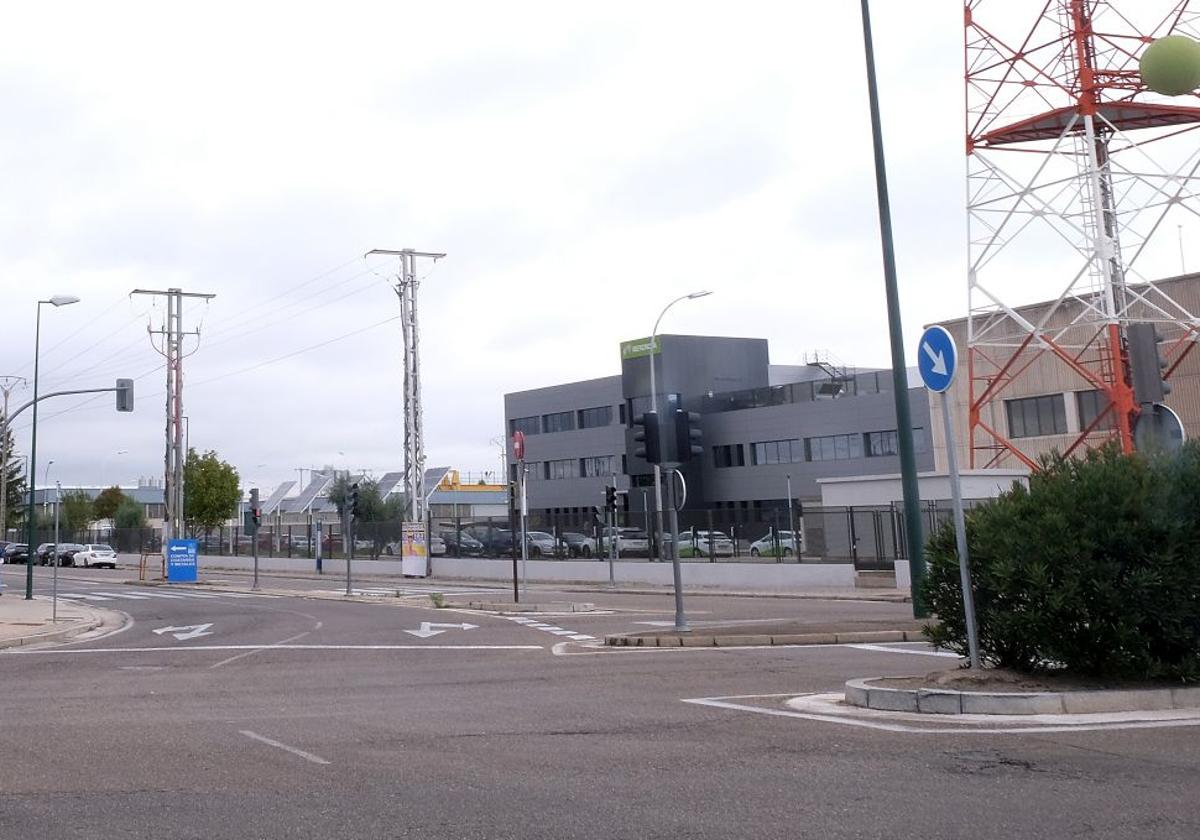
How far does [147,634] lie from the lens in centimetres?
2312

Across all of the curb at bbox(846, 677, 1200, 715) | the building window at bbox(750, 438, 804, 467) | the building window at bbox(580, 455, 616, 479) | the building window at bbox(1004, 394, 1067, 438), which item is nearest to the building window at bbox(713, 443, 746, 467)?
the building window at bbox(750, 438, 804, 467)

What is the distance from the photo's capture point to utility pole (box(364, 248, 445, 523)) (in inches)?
1802

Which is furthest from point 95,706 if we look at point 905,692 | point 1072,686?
point 1072,686

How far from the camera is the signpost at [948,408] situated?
10555 millimetres

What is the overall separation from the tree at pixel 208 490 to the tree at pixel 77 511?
29.1m

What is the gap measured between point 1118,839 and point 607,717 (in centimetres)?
539

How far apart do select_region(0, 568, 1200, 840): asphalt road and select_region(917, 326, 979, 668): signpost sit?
6.08 feet

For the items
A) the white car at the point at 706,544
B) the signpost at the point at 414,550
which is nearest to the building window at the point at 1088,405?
the white car at the point at 706,544

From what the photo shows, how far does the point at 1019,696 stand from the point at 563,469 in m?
79.4

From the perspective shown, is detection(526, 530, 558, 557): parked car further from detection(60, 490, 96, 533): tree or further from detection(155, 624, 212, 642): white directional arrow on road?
detection(60, 490, 96, 533): tree

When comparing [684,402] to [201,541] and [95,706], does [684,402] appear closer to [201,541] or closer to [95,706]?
[201,541]

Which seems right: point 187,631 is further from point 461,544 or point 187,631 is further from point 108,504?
point 108,504

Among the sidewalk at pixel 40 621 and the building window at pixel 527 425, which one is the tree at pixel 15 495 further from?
the sidewalk at pixel 40 621

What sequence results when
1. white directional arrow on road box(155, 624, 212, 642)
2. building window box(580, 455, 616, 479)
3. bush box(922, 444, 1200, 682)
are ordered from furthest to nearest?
building window box(580, 455, 616, 479) → white directional arrow on road box(155, 624, 212, 642) → bush box(922, 444, 1200, 682)
